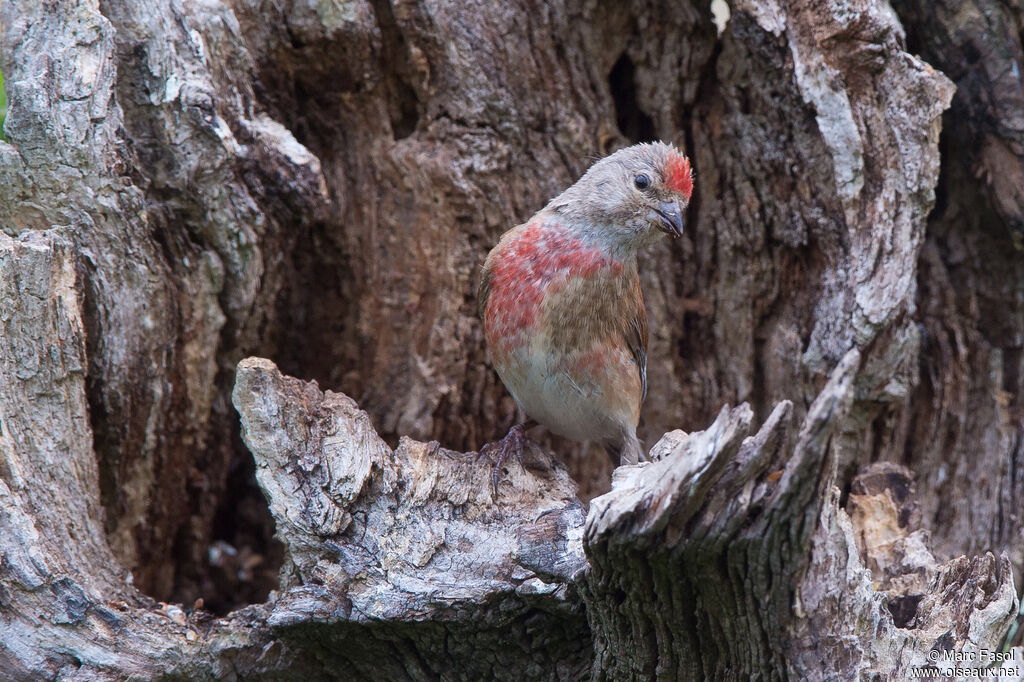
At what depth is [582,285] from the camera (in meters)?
3.85

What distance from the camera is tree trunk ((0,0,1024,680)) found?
2.66 metres

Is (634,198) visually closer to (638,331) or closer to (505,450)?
(638,331)

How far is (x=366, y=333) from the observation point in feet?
15.1

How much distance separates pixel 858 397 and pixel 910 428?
24.3 inches

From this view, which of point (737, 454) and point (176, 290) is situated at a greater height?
point (176, 290)

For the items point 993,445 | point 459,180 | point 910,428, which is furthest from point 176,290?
point 993,445

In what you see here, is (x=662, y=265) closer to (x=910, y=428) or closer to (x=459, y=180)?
(x=459, y=180)

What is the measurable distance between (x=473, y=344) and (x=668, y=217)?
1.32 metres

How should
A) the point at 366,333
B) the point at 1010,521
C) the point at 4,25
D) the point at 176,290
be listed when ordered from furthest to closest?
1. the point at 366,333
2. the point at 1010,521
3. the point at 176,290
4. the point at 4,25

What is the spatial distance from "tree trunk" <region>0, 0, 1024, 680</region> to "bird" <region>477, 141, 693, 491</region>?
1.60 feet

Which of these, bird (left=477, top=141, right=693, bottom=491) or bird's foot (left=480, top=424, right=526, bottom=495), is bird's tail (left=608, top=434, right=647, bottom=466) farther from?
bird's foot (left=480, top=424, right=526, bottom=495)

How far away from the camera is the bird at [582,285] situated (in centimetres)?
381

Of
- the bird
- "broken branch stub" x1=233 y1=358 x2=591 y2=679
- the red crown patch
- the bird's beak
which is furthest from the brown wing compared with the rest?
"broken branch stub" x1=233 y1=358 x2=591 y2=679

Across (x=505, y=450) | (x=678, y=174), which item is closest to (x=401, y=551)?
(x=505, y=450)
